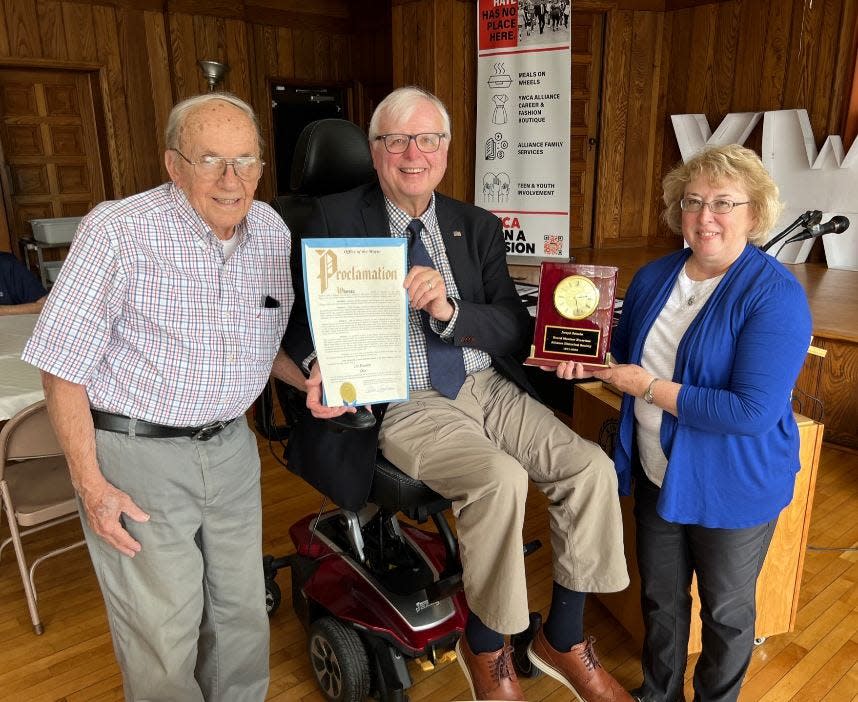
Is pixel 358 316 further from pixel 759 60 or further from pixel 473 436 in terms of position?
pixel 759 60

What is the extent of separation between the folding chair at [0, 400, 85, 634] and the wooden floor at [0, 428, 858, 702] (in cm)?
10

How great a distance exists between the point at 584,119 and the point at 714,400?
457 centimetres

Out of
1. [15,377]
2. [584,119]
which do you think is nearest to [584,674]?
[15,377]

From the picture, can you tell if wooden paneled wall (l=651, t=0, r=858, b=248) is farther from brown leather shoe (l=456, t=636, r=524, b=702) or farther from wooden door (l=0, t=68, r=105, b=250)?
wooden door (l=0, t=68, r=105, b=250)

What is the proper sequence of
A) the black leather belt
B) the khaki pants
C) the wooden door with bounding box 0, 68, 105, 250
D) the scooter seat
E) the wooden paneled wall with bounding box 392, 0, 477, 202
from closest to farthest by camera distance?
1. the black leather belt
2. the khaki pants
3. the scooter seat
4. the wooden paneled wall with bounding box 392, 0, 477, 202
5. the wooden door with bounding box 0, 68, 105, 250

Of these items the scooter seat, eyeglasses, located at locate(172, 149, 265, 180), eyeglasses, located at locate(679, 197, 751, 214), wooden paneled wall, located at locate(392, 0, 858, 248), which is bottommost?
the scooter seat

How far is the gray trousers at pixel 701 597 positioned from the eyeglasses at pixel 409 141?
0.91 meters

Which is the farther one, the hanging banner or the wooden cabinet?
the hanging banner

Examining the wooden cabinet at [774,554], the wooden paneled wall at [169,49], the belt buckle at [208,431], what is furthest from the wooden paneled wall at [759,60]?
the belt buckle at [208,431]

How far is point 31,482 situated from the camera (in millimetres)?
2172

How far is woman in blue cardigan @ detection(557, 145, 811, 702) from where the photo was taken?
1.27 meters

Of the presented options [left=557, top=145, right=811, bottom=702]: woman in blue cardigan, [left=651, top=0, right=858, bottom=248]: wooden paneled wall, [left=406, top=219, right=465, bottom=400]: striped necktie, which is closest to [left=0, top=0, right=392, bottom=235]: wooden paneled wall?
[left=651, top=0, right=858, bottom=248]: wooden paneled wall

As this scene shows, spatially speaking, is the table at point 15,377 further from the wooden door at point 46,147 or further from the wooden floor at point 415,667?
the wooden door at point 46,147

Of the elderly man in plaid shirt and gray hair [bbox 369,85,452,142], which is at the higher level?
gray hair [bbox 369,85,452,142]
